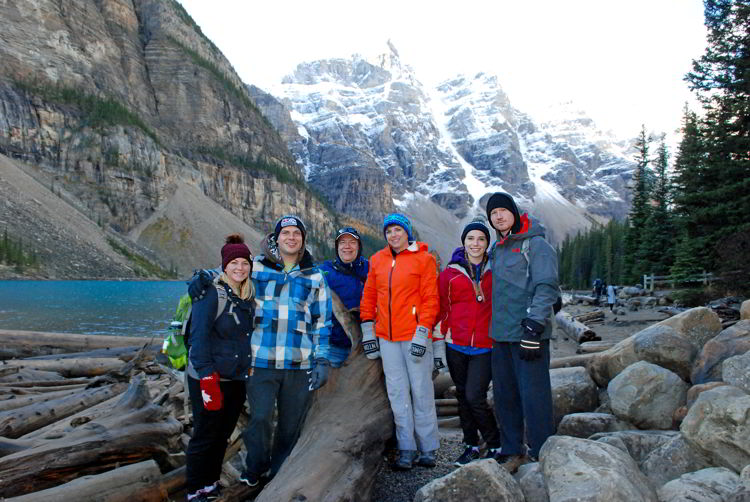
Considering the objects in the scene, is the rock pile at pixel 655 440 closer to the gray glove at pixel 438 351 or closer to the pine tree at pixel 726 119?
the gray glove at pixel 438 351

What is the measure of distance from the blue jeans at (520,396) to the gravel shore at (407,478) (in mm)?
680

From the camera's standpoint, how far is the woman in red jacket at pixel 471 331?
4.83 m

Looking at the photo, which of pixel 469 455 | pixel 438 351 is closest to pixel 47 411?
pixel 438 351

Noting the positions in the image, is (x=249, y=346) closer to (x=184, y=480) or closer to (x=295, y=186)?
(x=184, y=480)

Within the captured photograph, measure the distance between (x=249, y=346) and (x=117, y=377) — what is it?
4.62 metres

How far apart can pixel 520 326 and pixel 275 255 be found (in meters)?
2.35

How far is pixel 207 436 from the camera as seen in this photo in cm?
407

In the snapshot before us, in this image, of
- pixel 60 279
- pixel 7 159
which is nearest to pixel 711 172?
pixel 60 279

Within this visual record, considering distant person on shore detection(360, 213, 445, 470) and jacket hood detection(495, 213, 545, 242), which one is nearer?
jacket hood detection(495, 213, 545, 242)

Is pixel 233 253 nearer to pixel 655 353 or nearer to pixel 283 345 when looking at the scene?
pixel 283 345

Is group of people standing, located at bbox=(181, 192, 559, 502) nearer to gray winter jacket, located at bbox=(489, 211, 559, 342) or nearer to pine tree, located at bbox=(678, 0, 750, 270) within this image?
gray winter jacket, located at bbox=(489, 211, 559, 342)

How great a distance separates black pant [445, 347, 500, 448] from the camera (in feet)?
15.8

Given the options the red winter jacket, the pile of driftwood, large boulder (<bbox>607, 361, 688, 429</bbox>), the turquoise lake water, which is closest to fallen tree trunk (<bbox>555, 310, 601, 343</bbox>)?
large boulder (<bbox>607, 361, 688, 429</bbox>)

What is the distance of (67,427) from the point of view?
5094mm
